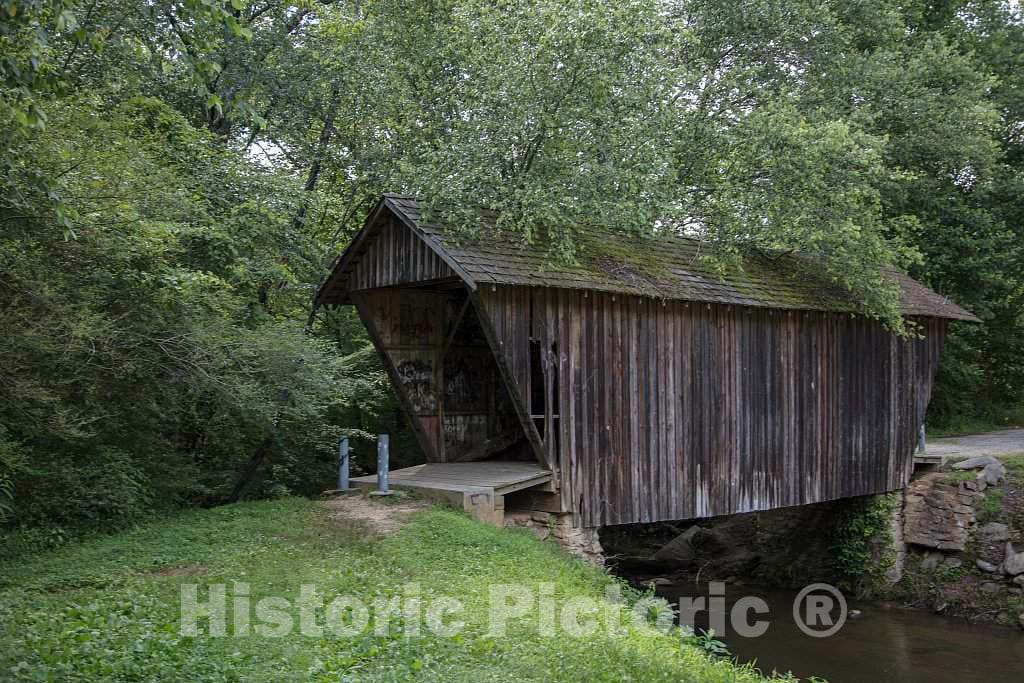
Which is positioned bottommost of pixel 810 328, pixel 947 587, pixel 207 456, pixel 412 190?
pixel 947 587

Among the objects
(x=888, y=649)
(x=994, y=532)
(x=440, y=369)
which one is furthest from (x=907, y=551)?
(x=440, y=369)

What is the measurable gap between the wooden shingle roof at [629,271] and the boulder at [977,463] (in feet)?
9.16

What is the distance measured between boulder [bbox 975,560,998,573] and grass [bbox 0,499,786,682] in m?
8.82

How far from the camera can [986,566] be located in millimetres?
15438

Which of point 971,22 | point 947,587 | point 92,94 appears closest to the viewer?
point 92,94

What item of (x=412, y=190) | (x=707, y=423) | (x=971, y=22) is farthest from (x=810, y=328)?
(x=971, y=22)

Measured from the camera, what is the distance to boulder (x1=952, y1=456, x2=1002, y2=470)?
16297mm

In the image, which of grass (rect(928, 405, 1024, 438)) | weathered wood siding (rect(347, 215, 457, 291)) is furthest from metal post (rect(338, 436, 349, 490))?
grass (rect(928, 405, 1024, 438))

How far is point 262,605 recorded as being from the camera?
7301mm

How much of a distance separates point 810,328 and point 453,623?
29.6ft

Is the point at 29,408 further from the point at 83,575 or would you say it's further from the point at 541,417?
the point at 541,417

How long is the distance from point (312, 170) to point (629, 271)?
6851 mm

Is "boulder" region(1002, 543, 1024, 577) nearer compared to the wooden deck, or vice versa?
the wooden deck

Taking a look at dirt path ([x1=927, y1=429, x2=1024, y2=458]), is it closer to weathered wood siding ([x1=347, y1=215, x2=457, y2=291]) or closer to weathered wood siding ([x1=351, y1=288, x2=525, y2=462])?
weathered wood siding ([x1=351, y1=288, x2=525, y2=462])
